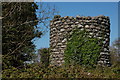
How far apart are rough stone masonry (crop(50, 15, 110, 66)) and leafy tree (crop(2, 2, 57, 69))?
3.10 feet

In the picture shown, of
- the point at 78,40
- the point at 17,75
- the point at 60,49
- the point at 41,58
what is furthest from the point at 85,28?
the point at 41,58

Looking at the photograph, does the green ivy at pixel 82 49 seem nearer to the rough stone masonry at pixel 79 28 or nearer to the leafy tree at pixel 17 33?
the rough stone masonry at pixel 79 28

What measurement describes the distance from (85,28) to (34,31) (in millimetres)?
2390

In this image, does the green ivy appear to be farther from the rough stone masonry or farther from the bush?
the bush

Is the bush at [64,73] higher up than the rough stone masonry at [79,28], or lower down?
lower down

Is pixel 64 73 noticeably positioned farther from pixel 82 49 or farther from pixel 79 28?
pixel 79 28

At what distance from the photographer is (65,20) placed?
984 cm

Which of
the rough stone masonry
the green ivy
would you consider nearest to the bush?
the green ivy

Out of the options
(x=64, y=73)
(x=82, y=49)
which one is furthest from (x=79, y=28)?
(x=64, y=73)

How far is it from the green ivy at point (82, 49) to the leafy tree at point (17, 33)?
151 cm

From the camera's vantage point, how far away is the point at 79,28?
938cm

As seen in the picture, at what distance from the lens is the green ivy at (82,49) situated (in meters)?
9.08

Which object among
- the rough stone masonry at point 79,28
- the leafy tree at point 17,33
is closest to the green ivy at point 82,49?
the rough stone masonry at point 79,28

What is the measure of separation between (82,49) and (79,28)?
957mm
